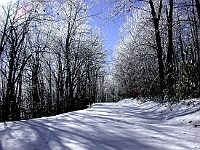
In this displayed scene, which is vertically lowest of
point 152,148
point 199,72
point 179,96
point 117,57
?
point 152,148

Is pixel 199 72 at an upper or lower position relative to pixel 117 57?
lower

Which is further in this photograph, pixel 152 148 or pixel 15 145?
pixel 15 145

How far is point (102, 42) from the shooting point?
108ft

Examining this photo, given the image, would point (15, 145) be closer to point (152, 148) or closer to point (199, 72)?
point (152, 148)

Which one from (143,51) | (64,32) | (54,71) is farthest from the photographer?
(54,71)

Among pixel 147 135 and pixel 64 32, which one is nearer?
pixel 147 135

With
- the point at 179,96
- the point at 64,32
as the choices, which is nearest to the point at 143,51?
the point at 64,32

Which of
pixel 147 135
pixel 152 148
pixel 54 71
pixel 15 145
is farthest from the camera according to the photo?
pixel 54 71

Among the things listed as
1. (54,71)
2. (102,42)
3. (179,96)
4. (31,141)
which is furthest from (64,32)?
(31,141)

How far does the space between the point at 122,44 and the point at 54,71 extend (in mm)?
11764

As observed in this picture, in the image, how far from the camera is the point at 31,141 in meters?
3.89

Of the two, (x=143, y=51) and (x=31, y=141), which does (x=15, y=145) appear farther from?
(x=143, y=51)

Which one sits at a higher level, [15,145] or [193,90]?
[193,90]

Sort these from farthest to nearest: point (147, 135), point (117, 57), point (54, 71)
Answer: point (117, 57), point (54, 71), point (147, 135)
